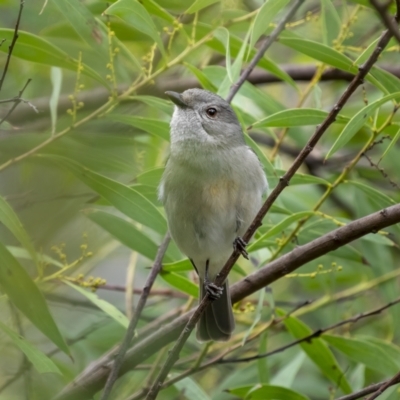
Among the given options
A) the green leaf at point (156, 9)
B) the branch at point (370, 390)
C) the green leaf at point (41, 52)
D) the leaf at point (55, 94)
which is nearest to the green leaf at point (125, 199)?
the leaf at point (55, 94)

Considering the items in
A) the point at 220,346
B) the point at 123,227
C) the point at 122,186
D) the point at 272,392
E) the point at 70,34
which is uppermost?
the point at 70,34

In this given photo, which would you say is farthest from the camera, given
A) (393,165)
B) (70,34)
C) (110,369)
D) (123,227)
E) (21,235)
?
(393,165)

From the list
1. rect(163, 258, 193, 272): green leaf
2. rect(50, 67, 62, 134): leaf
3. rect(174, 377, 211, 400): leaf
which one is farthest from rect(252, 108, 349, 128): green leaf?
rect(174, 377, 211, 400): leaf

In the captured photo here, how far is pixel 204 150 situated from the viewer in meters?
3.34

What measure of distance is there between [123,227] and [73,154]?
1228mm

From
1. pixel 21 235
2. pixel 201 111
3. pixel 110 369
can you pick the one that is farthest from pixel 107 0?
pixel 110 369

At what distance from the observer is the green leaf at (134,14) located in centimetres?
283

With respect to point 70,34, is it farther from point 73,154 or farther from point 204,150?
point 73,154

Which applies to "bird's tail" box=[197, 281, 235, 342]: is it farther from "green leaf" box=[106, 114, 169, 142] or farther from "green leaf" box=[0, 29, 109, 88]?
"green leaf" box=[0, 29, 109, 88]

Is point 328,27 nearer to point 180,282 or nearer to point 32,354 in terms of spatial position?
point 180,282

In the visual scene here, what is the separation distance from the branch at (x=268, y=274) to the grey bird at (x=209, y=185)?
25cm

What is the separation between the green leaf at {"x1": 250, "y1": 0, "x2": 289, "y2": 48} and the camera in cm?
296

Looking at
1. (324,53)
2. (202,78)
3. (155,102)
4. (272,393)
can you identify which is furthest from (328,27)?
(272,393)

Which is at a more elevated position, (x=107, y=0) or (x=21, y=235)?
(x=107, y=0)
